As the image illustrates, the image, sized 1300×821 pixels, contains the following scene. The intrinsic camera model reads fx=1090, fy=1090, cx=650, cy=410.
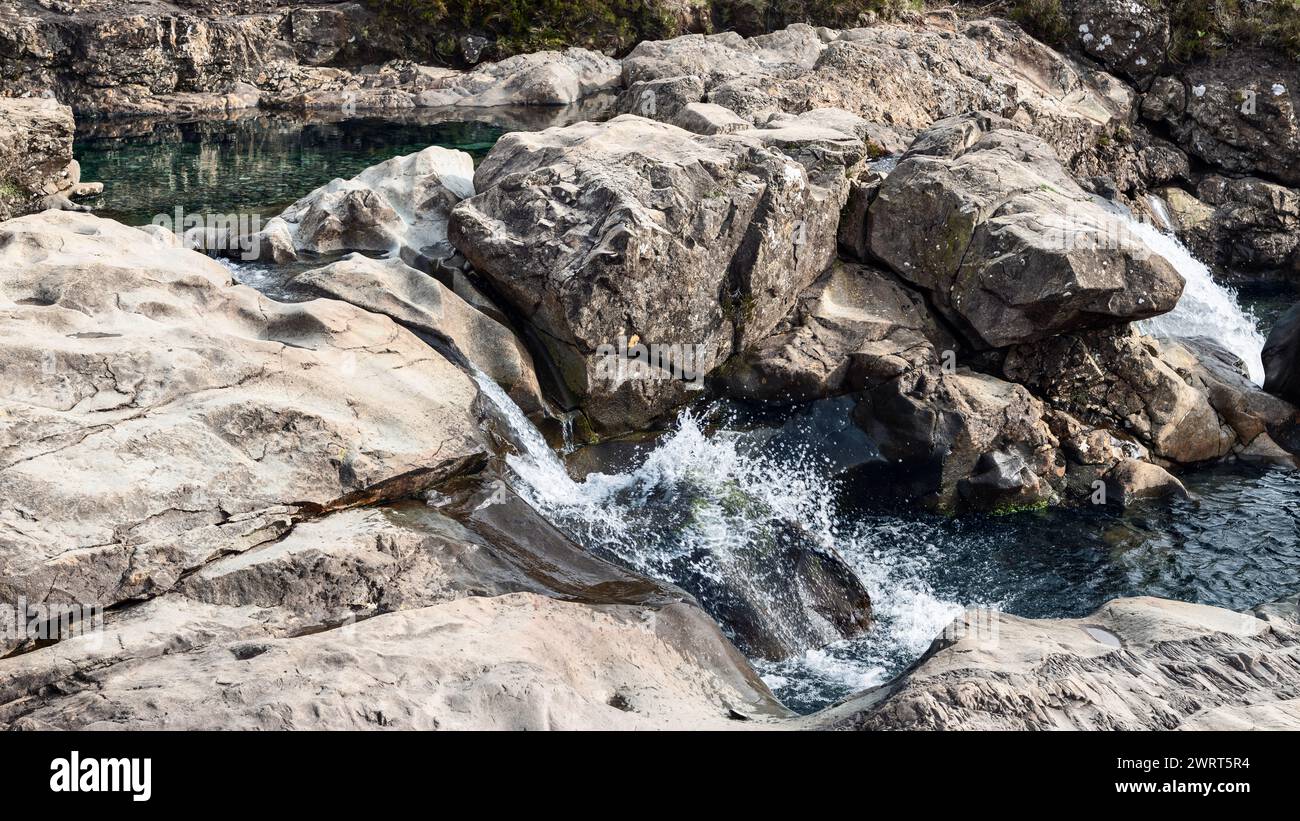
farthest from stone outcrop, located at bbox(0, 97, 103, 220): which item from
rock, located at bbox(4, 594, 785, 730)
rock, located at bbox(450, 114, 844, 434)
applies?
rock, located at bbox(4, 594, 785, 730)

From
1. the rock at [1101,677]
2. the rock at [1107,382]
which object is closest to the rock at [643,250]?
the rock at [1107,382]

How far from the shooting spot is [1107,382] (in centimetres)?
1309

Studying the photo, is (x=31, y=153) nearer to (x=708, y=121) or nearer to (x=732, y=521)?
(x=708, y=121)

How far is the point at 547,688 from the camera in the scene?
20.7 ft

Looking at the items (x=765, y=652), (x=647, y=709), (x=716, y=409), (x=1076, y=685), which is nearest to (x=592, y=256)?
(x=716, y=409)

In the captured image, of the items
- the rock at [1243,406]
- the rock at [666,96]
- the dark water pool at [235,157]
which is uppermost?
the rock at [666,96]

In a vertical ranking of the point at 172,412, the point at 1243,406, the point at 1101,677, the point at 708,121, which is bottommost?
the point at 1243,406

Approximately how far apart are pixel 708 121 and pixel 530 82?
13716 millimetres

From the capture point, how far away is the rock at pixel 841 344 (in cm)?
1237

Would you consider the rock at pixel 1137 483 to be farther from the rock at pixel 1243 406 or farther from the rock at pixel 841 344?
the rock at pixel 841 344

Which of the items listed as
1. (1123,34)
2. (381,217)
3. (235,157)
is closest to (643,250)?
(381,217)

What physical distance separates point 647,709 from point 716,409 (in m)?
5.92

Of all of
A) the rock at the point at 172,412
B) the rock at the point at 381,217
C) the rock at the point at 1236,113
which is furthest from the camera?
the rock at the point at 1236,113
